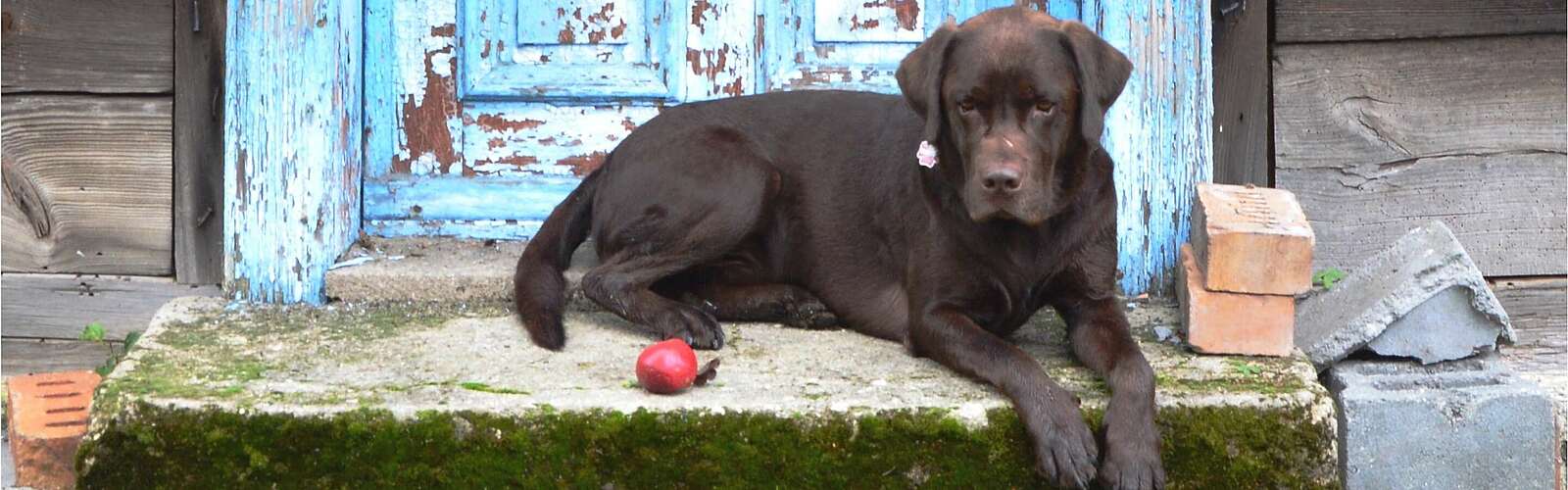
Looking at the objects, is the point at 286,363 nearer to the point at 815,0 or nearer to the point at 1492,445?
the point at 815,0

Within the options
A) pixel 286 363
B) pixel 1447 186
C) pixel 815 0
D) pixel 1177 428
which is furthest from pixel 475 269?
pixel 1447 186

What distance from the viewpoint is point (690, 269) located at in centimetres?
408

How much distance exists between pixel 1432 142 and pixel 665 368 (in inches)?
103

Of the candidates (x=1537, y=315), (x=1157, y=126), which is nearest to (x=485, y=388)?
(x=1157, y=126)

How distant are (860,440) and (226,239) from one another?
207cm

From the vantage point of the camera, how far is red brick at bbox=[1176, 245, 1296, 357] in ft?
11.4

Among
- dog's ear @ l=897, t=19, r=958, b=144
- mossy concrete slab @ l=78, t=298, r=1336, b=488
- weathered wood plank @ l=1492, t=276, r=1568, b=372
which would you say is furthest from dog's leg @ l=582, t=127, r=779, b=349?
weathered wood plank @ l=1492, t=276, r=1568, b=372

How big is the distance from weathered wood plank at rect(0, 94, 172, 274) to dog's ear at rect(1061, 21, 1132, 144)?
273 centimetres

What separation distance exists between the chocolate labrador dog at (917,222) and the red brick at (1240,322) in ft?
0.62

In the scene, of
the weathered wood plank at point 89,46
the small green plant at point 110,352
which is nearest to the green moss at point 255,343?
the small green plant at point 110,352

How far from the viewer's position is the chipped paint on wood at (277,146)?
423 centimetres

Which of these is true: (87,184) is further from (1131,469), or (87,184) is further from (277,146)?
(1131,469)

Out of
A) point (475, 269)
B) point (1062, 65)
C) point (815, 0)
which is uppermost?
point (815, 0)

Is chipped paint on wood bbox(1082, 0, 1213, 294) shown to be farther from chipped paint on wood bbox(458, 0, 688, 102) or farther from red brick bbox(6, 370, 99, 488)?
red brick bbox(6, 370, 99, 488)
